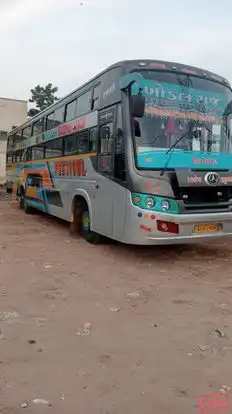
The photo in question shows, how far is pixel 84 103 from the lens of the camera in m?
9.22

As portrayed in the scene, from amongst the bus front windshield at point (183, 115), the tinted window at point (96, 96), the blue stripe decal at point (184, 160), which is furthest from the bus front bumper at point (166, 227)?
the tinted window at point (96, 96)

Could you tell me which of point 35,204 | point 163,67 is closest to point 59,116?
point 35,204

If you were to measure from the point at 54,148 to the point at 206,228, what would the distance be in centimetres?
578

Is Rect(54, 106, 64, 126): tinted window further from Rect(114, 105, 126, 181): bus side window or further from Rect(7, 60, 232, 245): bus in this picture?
Rect(114, 105, 126, 181): bus side window

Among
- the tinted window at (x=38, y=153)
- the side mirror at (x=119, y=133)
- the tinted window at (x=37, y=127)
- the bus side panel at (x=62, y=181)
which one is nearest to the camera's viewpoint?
the side mirror at (x=119, y=133)

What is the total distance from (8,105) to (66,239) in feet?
107

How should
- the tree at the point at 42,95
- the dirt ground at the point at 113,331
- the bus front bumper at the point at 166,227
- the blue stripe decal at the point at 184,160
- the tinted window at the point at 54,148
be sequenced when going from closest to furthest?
1. the dirt ground at the point at 113,331
2. the bus front bumper at the point at 166,227
3. the blue stripe decal at the point at 184,160
4. the tinted window at the point at 54,148
5. the tree at the point at 42,95

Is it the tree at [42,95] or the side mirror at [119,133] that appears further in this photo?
the tree at [42,95]

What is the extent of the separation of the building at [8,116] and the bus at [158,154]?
106ft

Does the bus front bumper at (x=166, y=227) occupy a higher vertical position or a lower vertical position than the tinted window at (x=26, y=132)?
lower

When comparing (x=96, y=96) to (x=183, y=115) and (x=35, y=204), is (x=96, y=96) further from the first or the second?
(x=35, y=204)

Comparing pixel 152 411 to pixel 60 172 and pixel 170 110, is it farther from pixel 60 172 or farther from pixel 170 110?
pixel 60 172

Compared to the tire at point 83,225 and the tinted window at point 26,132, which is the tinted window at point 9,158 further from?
the tire at point 83,225

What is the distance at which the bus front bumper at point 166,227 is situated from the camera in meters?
6.65
